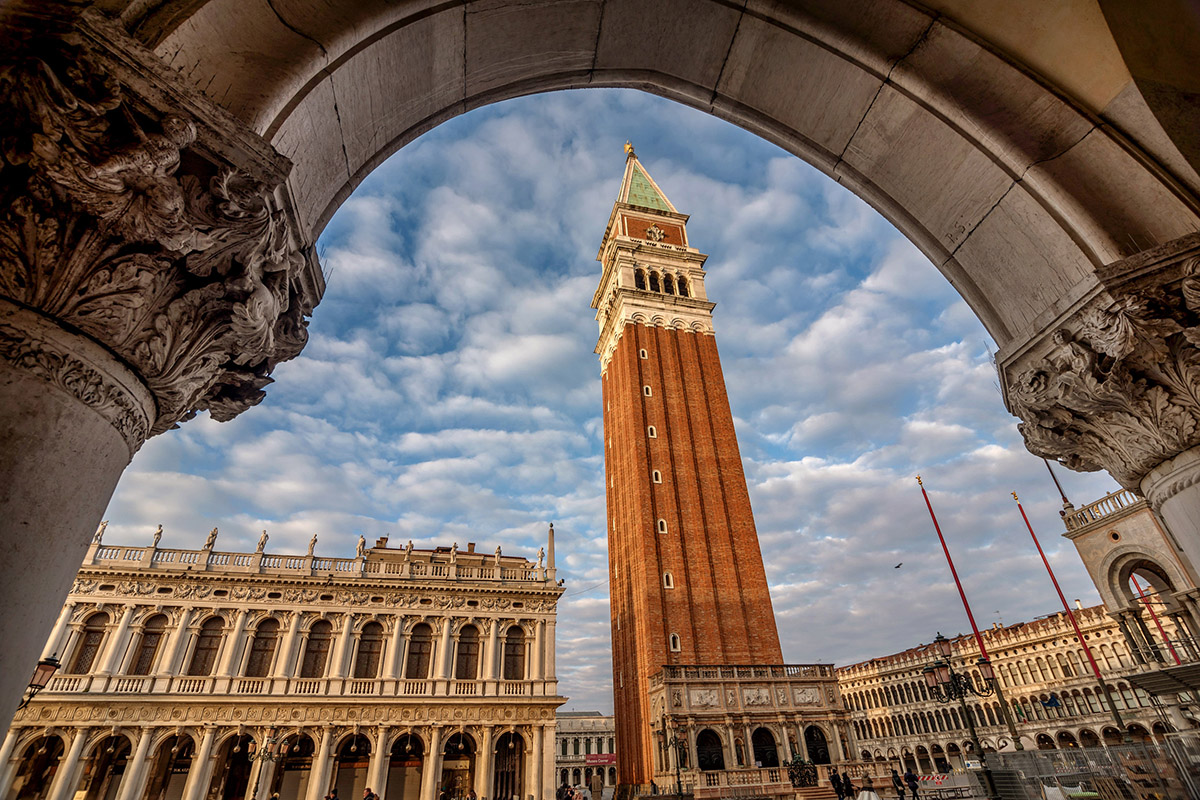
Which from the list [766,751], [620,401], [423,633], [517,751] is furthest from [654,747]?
[620,401]

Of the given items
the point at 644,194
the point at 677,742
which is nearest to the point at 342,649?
the point at 677,742

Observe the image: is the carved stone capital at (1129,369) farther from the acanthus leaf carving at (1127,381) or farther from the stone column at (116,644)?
the stone column at (116,644)

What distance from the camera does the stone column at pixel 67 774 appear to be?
61.9ft

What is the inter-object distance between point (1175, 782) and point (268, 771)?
2551 cm

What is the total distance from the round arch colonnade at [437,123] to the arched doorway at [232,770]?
2487cm

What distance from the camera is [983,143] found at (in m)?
3.67

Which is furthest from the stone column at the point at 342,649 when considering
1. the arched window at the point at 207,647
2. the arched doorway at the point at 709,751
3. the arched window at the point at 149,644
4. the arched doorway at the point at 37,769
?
the arched doorway at the point at 709,751

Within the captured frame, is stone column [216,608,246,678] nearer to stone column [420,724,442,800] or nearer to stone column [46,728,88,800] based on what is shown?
stone column [46,728,88,800]

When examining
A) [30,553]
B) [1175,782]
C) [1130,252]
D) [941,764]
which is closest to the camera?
[30,553]

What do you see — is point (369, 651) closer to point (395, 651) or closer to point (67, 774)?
point (395, 651)

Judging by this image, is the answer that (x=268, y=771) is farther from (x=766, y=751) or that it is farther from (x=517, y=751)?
(x=766, y=751)

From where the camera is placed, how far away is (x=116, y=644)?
21516 millimetres

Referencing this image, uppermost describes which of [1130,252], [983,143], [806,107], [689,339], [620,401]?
[689,339]

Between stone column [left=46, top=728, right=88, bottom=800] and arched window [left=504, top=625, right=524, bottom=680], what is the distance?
45.0 feet
